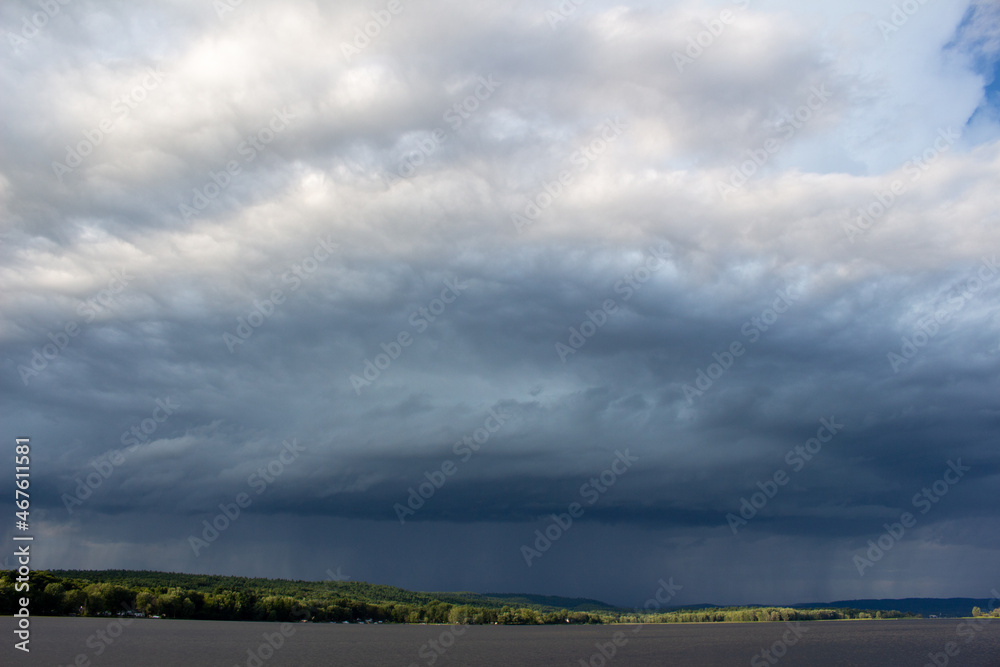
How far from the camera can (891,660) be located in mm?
121125

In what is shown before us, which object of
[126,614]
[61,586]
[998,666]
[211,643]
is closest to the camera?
[998,666]

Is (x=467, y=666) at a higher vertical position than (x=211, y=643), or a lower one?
lower

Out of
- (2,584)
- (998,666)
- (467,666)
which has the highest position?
(2,584)

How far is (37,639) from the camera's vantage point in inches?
4646

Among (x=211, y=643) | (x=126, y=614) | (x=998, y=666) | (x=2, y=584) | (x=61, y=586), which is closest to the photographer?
→ (x=998, y=666)

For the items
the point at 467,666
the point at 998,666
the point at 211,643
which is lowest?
the point at 998,666

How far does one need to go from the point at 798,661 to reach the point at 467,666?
5953 centimetres

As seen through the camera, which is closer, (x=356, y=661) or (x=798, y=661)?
(x=356, y=661)

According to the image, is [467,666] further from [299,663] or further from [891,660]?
[891,660]

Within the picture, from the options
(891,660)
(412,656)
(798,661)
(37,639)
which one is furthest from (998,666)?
(37,639)

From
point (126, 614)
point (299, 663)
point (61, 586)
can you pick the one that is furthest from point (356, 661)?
point (126, 614)

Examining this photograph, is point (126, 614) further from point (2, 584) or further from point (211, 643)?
point (211, 643)

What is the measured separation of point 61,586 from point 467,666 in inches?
4721

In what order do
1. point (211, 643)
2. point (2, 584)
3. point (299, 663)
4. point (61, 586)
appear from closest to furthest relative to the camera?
point (299, 663)
point (211, 643)
point (2, 584)
point (61, 586)
